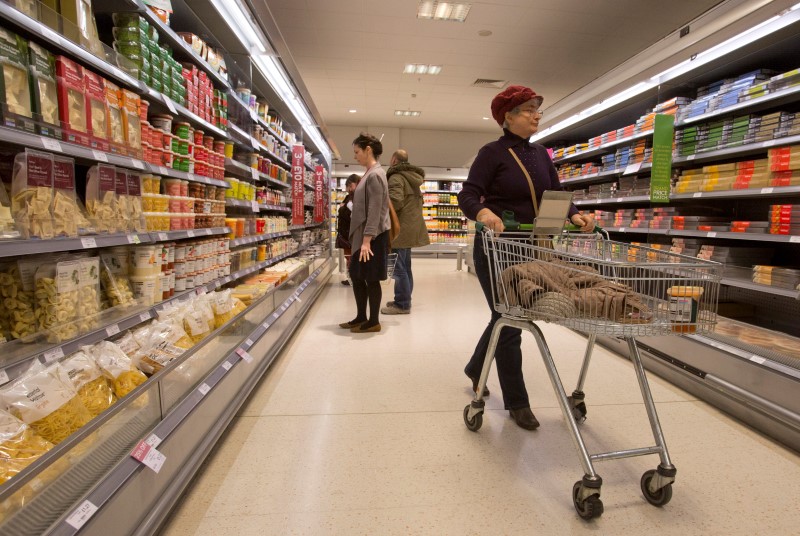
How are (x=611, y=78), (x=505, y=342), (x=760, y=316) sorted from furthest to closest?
(x=611, y=78) < (x=760, y=316) < (x=505, y=342)

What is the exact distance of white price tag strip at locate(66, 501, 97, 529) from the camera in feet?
3.29

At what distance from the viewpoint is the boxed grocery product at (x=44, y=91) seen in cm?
146

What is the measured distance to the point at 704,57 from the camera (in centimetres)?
334

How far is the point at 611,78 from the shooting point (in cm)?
540

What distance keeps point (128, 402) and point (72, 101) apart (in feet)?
3.64

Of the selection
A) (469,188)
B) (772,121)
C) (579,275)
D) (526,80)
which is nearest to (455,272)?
(526,80)

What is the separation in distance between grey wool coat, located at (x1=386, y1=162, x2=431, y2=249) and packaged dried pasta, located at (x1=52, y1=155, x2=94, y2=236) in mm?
3048

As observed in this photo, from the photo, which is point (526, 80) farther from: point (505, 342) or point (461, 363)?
point (505, 342)

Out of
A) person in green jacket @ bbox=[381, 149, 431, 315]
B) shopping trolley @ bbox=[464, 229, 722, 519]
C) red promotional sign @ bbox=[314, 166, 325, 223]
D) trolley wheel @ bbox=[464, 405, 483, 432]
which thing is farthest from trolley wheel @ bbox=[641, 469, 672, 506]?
red promotional sign @ bbox=[314, 166, 325, 223]

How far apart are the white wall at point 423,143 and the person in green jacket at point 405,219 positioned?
350 inches

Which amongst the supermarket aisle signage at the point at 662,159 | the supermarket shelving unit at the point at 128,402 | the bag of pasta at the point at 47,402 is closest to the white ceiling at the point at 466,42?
the supermarket shelving unit at the point at 128,402

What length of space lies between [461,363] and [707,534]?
186 cm

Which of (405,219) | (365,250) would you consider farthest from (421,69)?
(365,250)

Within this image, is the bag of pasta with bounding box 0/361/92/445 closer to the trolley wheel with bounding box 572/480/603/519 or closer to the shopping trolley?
the shopping trolley
